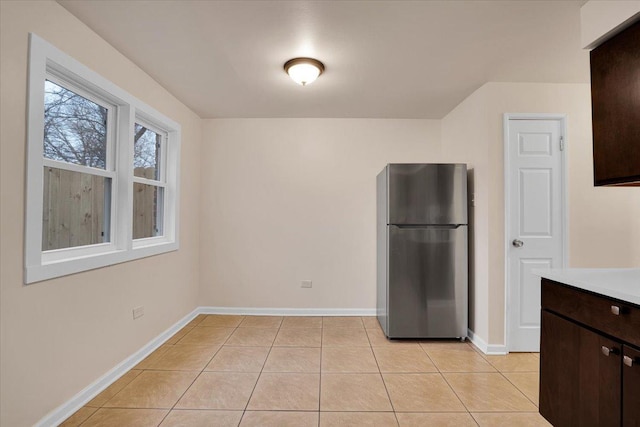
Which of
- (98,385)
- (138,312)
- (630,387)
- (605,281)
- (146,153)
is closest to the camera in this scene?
(630,387)

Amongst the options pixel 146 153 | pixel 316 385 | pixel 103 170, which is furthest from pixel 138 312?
pixel 316 385

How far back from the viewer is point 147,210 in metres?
3.14

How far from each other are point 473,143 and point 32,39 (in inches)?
134

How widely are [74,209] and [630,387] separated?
10.1ft

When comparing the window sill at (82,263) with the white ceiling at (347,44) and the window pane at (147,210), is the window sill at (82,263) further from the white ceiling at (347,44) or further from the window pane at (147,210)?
the white ceiling at (347,44)

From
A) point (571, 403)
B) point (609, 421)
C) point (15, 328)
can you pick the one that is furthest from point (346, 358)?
point (15, 328)

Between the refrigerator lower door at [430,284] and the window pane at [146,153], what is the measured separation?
249cm

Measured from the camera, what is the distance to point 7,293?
1589 mm

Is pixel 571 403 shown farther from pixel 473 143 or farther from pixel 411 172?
pixel 473 143

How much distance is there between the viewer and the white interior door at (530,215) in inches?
114

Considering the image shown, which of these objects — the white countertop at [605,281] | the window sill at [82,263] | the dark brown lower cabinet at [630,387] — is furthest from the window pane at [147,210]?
the dark brown lower cabinet at [630,387]

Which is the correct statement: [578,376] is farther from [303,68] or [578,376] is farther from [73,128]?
[73,128]

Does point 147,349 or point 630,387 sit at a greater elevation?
point 630,387

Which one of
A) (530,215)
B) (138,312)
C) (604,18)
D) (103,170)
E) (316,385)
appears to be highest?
(604,18)
